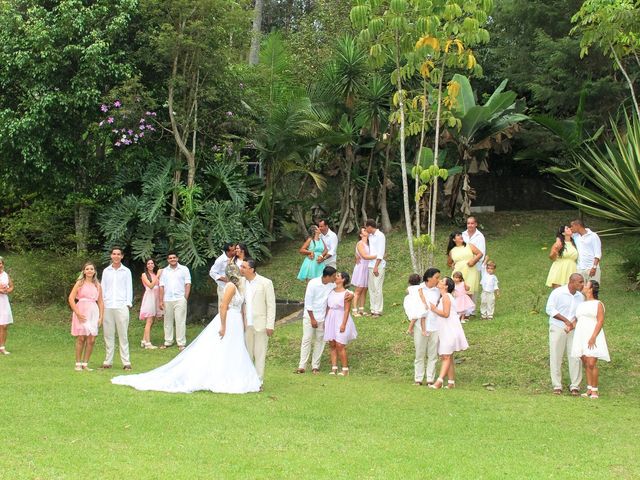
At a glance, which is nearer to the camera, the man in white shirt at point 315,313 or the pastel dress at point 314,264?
the man in white shirt at point 315,313

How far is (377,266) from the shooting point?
1659cm

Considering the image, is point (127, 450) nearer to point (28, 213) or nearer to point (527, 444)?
point (527, 444)

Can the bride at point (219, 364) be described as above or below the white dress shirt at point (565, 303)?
below

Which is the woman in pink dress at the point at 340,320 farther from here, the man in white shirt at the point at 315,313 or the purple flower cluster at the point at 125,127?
the purple flower cluster at the point at 125,127

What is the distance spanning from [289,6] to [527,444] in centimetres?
3443

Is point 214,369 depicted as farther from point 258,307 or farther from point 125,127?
point 125,127

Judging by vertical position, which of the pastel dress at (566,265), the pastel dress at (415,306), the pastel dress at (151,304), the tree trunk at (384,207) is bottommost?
the pastel dress at (151,304)

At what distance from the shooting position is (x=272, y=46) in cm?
2367

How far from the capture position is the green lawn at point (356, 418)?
8055mm

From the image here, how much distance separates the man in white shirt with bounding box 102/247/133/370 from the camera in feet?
44.5

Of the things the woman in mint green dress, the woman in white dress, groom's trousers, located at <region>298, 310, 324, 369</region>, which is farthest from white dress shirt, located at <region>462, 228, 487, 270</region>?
the woman in white dress

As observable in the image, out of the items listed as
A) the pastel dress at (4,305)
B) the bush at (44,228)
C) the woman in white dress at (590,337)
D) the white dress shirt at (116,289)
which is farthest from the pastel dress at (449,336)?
the bush at (44,228)

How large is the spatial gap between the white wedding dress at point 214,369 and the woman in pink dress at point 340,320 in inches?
81.5

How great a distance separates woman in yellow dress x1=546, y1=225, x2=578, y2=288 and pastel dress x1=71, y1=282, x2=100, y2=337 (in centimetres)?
725
